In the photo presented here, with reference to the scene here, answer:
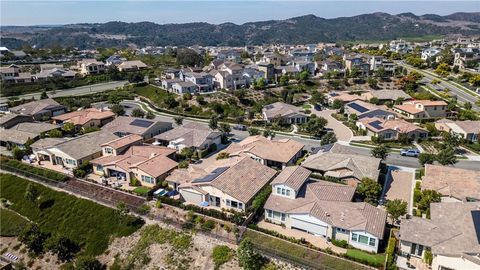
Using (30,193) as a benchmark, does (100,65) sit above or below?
above

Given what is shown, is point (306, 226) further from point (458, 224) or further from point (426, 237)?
point (458, 224)

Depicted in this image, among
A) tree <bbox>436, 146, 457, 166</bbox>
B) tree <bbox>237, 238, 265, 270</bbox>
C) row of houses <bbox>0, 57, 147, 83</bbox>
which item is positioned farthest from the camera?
row of houses <bbox>0, 57, 147, 83</bbox>

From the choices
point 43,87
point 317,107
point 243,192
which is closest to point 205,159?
point 243,192

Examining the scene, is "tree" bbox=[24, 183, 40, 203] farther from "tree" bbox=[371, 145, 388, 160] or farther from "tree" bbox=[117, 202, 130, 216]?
"tree" bbox=[371, 145, 388, 160]

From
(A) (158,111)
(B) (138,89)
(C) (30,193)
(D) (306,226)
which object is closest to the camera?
(D) (306,226)

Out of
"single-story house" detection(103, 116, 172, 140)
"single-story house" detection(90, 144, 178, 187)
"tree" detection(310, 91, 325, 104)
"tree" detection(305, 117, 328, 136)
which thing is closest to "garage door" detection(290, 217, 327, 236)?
"single-story house" detection(90, 144, 178, 187)

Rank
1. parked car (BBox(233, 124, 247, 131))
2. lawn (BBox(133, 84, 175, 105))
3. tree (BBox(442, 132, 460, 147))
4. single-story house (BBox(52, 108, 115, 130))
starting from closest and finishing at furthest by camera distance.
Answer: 1. tree (BBox(442, 132, 460, 147))
2. single-story house (BBox(52, 108, 115, 130))
3. parked car (BBox(233, 124, 247, 131))
4. lawn (BBox(133, 84, 175, 105))

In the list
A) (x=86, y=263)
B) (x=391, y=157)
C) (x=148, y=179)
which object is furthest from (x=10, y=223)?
(x=391, y=157)
